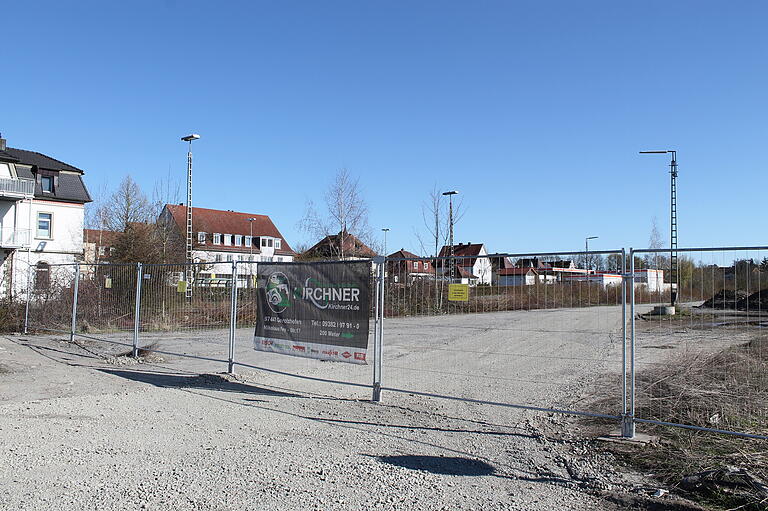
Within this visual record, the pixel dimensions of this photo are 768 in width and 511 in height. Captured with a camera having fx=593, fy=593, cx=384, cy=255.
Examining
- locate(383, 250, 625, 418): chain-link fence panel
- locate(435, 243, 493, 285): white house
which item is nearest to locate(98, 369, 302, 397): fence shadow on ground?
locate(383, 250, 625, 418): chain-link fence panel

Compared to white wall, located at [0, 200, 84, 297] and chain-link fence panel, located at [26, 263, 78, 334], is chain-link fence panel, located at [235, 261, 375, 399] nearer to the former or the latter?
chain-link fence panel, located at [26, 263, 78, 334]

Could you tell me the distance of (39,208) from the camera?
41.8 metres

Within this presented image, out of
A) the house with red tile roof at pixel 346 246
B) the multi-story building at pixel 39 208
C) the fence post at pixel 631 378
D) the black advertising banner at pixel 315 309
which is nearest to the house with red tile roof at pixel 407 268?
the black advertising banner at pixel 315 309

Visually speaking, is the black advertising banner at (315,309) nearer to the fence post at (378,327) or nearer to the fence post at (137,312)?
the fence post at (378,327)

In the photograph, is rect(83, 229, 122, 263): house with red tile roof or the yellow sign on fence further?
rect(83, 229, 122, 263): house with red tile roof

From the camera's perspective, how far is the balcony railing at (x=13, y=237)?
37438 mm

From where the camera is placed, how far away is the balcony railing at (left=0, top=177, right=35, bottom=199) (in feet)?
124

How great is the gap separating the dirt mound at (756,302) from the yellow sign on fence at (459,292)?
137 inches

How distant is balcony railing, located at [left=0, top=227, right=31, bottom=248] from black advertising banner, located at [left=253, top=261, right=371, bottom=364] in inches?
1332

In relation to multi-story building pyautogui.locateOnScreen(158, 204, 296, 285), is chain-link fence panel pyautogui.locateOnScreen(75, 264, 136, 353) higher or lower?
lower

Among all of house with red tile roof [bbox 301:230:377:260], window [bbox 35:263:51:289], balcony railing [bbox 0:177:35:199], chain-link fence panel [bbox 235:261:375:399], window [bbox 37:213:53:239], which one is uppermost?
balcony railing [bbox 0:177:35:199]

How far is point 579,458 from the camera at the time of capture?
635 centimetres

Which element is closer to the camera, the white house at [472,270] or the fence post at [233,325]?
the white house at [472,270]

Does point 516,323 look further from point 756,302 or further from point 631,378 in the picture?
point 756,302
